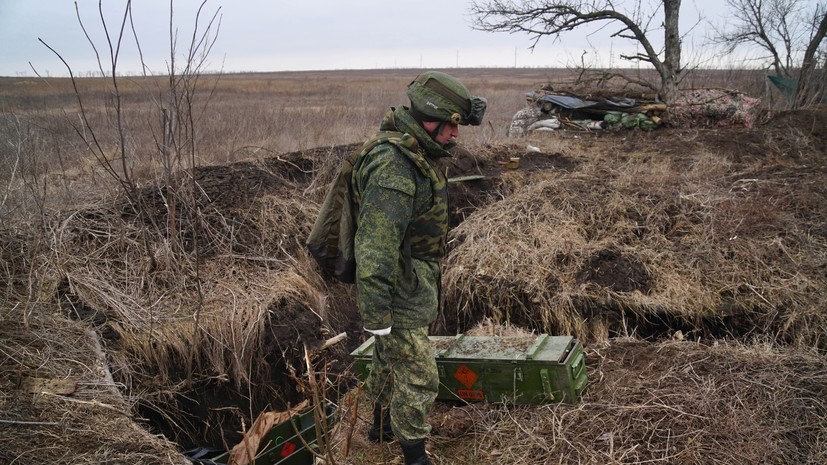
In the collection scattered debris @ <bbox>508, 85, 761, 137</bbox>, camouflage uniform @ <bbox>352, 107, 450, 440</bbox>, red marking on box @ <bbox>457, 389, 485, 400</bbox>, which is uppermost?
scattered debris @ <bbox>508, 85, 761, 137</bbox>

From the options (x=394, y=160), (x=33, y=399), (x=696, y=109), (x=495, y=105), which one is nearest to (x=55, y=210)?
(x=33, y=399)

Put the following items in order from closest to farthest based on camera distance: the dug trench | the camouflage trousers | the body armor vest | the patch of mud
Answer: the body armor vest → the camouflage trousers → the dug trench → the patch of mud

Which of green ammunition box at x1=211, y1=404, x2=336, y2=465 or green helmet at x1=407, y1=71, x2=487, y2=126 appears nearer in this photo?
green helmet at x1=407, y1=71, x2=487, y2=126

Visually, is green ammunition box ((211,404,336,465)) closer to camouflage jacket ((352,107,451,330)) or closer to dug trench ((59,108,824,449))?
dug trench ((59,108,824,449))

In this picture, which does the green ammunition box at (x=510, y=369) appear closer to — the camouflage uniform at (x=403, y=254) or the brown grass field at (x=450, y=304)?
the brown grass field at (x=450, y=304)

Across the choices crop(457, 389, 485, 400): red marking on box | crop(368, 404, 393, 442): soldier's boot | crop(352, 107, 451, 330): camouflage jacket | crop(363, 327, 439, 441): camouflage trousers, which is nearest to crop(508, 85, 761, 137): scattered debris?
crop(457, 389, 485, 400): red marking on box

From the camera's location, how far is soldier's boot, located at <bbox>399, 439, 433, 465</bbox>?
351 centimetres

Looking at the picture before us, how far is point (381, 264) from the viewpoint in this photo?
3.19 metres

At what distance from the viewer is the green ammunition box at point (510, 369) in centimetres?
399

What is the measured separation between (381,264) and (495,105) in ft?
78.3

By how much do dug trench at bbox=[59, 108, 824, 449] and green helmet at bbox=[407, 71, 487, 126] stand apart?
173 cm

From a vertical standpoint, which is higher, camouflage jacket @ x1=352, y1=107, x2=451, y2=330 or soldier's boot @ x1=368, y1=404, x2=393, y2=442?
camouflage jacket @ x1=352, y1=107, x2=451, y2=330

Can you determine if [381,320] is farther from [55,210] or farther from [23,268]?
[55,210]

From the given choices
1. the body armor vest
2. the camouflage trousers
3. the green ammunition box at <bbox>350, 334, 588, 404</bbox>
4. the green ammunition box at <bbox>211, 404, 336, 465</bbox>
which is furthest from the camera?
the green ammunition box at <bbox>350, 334, 588, 404</bbox>
